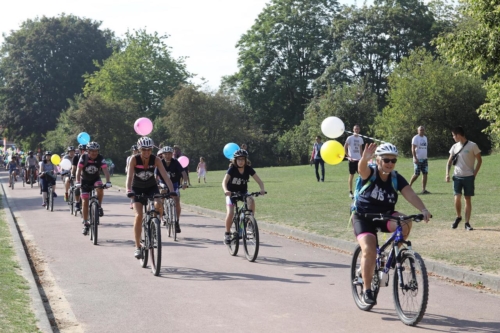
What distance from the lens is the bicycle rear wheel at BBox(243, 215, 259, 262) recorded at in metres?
11.0

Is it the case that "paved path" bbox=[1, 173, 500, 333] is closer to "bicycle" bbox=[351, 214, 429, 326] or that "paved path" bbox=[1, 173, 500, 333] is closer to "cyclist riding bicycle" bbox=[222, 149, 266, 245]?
"bicycle" bbox=[351, 214, 429, 326]

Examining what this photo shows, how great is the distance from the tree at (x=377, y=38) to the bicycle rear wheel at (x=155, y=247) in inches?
2212

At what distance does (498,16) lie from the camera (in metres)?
15.8

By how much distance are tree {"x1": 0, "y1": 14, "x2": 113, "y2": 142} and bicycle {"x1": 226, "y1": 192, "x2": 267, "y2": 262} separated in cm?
7124

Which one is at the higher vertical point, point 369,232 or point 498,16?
point 498,16

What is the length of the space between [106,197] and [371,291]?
22.2 metres

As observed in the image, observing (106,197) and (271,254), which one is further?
(106,197)

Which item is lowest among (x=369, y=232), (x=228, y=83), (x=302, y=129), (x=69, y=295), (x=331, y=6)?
(x=69, y=295)

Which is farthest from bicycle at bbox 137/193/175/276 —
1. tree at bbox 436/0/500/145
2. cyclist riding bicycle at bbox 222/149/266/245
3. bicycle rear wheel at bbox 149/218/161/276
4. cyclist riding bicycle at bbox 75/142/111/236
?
tree at bbox 436/0/500/145

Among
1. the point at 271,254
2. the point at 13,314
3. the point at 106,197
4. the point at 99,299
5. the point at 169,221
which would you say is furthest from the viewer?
the point at 106,197

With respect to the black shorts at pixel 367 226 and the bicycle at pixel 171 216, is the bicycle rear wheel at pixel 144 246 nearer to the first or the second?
the bicycle at pixel 171 216

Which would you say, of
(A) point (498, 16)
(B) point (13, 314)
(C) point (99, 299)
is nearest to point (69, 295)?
(C) point (99, 299)

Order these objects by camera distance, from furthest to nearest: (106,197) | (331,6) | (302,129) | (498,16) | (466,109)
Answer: (331,6), (302,129), (466,109), (106,197), (498,16)

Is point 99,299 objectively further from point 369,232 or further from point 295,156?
point 295,156
